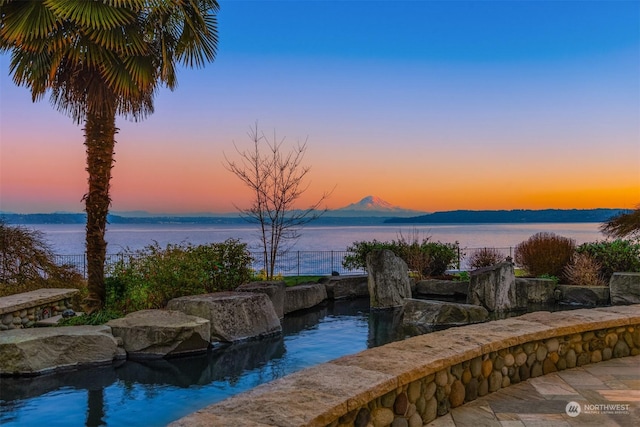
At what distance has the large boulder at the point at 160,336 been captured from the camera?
761cm

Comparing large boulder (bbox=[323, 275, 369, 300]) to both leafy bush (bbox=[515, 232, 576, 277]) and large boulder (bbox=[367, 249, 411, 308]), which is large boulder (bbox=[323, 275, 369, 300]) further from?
leafy bush (bbox=[515, 232, 576, 277])

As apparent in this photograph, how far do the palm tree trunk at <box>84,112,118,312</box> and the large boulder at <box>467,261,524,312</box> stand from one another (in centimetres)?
875

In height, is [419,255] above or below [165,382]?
above

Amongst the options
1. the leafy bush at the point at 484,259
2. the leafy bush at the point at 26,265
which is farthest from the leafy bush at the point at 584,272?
the leafy bush at the point at 26,265

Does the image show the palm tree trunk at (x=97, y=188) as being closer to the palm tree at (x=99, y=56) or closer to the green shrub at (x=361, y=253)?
the palm tree at (x=99, y=56)

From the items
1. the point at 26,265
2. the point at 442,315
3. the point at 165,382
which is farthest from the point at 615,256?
the point at 26,265

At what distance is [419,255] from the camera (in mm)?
15898

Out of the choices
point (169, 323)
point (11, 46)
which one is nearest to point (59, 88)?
point (11, 46)

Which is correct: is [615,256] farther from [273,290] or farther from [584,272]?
[273,290]

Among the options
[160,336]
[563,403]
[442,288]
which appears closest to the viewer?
[563,403]

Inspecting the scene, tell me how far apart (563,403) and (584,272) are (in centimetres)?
1116

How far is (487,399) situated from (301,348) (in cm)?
452

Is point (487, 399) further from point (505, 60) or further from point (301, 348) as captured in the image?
point (505, 60)

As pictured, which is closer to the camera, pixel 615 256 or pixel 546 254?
pixel 615 256
